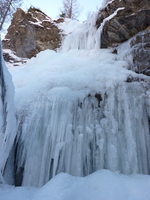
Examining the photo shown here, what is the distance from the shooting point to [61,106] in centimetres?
374

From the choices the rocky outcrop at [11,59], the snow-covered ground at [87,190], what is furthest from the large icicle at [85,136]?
the rocky outcrop at [11,59]

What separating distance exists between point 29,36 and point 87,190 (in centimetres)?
950

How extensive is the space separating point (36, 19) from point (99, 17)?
15.8 ft

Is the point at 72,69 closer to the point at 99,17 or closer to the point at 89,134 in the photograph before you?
the point at 89,134

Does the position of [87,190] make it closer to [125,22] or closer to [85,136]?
[85,136]

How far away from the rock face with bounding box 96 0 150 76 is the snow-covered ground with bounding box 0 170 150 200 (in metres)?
3.76

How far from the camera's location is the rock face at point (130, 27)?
502 cm

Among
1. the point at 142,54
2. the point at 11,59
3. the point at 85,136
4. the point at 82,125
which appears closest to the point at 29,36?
the point at 11,59

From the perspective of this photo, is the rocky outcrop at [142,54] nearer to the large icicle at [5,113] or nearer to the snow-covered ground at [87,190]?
the snow-covered ground at [87,190]

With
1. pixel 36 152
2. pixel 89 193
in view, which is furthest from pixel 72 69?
pixel 89 193

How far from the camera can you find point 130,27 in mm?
5879

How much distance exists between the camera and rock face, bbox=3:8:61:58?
9.10m

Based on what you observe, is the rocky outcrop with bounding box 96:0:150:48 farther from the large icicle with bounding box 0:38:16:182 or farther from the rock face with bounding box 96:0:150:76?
the large icicle with bounding box 0:38:16:182

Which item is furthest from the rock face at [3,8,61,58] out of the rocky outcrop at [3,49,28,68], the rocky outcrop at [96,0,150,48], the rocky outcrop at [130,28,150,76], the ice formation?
the rocky outcrop at [130,28,150,76]
